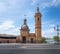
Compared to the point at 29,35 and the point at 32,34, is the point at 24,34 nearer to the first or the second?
the point at 29,35

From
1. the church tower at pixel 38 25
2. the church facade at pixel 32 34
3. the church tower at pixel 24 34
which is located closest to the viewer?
the church tower at pixel 38 25

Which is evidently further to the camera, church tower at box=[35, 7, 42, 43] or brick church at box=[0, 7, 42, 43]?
brick church at box=[0, 7, 42, 43]

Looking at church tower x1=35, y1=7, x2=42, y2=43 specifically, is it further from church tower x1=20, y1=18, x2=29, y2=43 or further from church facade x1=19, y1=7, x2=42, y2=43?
church tower x1=20, y1=18, x2=29, y2=43

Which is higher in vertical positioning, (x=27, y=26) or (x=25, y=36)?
(x=27, y=26)

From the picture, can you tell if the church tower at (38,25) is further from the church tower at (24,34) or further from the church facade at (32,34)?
the church tower at (24,34)

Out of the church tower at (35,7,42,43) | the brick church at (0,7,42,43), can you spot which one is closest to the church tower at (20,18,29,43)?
the brick church at (0,7,42,43)

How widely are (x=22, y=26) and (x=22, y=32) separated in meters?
2.57

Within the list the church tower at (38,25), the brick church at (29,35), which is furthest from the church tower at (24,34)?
the church tower at (38,25)

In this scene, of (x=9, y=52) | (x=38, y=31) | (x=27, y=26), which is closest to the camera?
(x=9, y=52)

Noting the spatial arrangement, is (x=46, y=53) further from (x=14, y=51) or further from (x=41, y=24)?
(x=41, y=24)

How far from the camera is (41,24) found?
44688 mm

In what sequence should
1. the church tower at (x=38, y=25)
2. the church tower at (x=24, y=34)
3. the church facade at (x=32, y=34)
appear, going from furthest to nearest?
1. the church tower at (x=24, y=34)
2. the church facade at (x=32, y=34)
3. the church tower at (x=38, y=25)

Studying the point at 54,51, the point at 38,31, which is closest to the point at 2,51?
the point at 54,51

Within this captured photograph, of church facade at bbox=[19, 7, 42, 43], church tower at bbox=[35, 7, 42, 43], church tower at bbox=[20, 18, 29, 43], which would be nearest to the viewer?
church tower at bbox=[35, 7, 42, 43]
